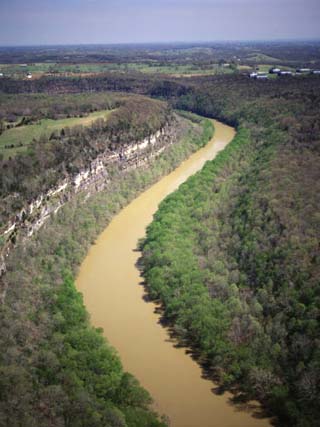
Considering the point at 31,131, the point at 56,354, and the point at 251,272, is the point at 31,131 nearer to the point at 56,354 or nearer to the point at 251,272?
the point at 251,272

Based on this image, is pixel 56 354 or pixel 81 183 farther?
→ pixel 81 183

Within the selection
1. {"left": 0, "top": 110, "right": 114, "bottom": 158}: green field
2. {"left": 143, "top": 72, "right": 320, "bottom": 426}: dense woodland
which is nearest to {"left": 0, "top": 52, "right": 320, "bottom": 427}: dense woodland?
{"left": 143, "top": 72, "right": 320, "bottom": 426}: dense woodland

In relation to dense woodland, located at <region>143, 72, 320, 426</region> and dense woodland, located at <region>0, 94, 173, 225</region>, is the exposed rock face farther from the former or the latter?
dense woodland, located at <region>143, 72, 320, 426</region>

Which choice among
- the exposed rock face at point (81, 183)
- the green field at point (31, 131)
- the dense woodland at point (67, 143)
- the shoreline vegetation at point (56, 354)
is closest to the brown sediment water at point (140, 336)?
the shoreline vegetation at point (56, 354)

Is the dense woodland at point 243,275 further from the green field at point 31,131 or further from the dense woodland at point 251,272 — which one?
the green field at point 31,131

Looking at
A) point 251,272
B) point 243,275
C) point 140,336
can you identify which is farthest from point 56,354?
point 251,272

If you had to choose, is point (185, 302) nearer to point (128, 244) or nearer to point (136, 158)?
point (128, 244)

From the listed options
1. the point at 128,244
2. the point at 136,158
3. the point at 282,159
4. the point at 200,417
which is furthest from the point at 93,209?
the point at 200,417
